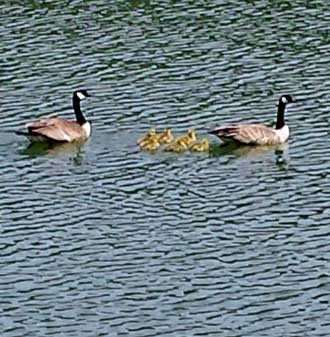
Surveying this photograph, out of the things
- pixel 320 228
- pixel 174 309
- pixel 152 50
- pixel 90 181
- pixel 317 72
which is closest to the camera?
pixel 174 309

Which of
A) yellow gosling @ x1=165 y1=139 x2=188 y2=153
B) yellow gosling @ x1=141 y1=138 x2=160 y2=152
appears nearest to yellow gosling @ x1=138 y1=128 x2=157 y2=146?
yellow gosling @ x1=141 y1=138 x2=160 y2=152

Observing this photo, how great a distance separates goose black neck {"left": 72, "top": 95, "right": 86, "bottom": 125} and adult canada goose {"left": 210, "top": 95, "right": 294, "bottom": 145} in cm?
245

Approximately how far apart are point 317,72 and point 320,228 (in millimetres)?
9683

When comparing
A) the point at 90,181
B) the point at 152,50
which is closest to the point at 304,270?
the point at 90,181

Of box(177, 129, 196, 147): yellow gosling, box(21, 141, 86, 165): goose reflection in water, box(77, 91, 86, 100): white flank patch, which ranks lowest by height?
box(21, 141, 86, 165): goose reflection in water

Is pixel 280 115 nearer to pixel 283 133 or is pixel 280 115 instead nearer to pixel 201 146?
pixel 283 133

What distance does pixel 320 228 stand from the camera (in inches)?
1005

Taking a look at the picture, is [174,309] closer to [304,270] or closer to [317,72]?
[304,270]

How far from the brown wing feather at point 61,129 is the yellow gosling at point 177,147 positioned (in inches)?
73.7

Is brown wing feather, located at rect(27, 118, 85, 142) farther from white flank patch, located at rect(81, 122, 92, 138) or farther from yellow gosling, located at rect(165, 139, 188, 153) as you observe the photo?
yellow gosling, located at rect(165, 139, 188, 153)

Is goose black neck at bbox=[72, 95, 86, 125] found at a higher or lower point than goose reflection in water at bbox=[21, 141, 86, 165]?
higher

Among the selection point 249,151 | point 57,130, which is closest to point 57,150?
point 57,130

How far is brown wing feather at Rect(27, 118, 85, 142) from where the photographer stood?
3077cm

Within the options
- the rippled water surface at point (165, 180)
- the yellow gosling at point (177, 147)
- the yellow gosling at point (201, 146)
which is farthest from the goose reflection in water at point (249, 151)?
the yellow gosling at point (177, 147)
